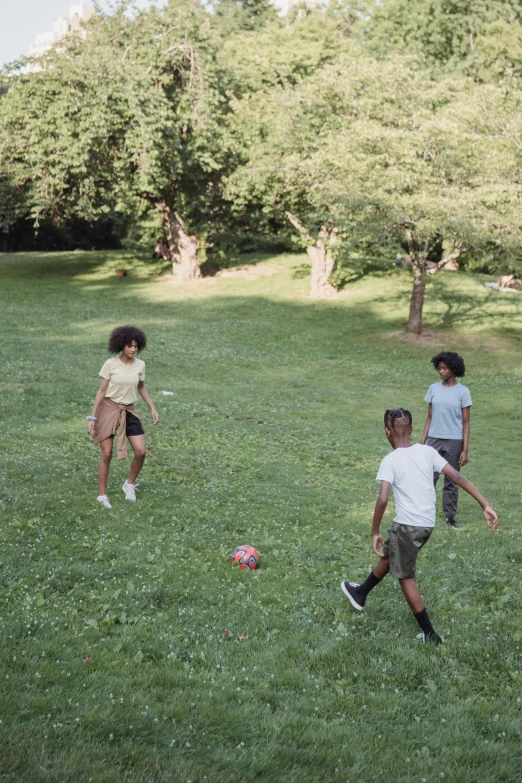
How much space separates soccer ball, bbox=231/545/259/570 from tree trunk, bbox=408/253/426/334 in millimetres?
20808

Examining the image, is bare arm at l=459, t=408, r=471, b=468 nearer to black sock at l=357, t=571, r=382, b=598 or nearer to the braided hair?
black sock at l=357, t=571, r=382, b=598

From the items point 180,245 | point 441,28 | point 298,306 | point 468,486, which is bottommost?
point 298,306

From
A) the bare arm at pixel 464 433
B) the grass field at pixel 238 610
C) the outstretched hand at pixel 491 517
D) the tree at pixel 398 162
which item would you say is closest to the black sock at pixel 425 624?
the grass field at pixel 238 610

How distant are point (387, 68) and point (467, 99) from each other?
364 centimetres

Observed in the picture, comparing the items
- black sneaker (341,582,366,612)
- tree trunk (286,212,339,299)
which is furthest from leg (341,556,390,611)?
tree trunk (286,212,339,299)

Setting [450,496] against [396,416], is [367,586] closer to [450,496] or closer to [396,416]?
[396,416]

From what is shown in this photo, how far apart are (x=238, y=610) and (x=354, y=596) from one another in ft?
3.75

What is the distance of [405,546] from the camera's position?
21.3 ft

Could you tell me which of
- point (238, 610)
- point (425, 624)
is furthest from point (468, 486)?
point (238, 610)

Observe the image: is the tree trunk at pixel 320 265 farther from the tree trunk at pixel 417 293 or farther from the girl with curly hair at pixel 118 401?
the girl with curly hair at pixel 118 401

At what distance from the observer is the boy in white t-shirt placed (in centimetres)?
645

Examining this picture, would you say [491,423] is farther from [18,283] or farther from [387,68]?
[18,283]

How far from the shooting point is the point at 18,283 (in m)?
37.0

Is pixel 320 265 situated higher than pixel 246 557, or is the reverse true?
pixel 320 265
